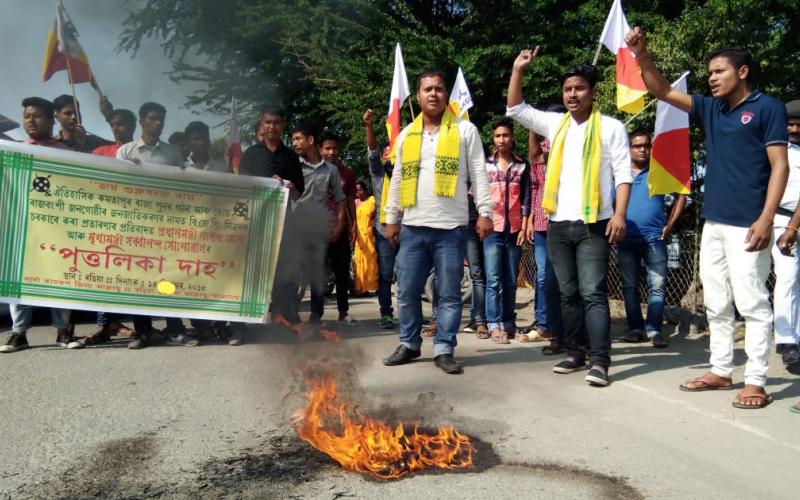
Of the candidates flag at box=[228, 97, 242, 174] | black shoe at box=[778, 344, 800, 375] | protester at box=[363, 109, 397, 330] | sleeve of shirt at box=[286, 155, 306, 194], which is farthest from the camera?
protester at box=[363, 109, 397, 330]

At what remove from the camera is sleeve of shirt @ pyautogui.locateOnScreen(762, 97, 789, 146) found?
159 inches

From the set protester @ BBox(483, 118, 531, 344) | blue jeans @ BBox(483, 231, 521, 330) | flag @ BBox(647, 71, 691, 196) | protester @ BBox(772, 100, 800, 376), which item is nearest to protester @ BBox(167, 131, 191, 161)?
protester @ BBox(483, 118, 531, 344)

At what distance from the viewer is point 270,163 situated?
252 inches

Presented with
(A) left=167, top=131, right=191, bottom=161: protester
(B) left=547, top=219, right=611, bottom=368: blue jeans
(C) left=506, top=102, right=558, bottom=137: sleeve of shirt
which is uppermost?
(C) left=506, top=102, right=558, bottom=137: sleeve of shirt

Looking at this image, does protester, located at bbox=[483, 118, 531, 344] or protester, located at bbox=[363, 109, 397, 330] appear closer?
protester, located at bbox=[483, 118, 531, 344]

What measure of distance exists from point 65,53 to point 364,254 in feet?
Result: 20.6

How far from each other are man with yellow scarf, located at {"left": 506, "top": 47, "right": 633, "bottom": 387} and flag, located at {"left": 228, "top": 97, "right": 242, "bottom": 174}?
9.96ft

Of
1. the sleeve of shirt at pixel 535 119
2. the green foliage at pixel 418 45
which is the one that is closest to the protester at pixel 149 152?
the green foliage at pixel 418 45

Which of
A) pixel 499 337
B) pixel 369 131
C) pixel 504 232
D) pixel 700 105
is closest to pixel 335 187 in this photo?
pixel 369 131

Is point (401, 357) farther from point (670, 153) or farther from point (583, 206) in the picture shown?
point (670, 153)

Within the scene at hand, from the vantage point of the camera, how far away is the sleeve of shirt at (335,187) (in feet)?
23.4

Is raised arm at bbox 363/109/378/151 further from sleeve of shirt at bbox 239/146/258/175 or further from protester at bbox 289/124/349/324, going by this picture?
sleeve of shirt at bbox 239/146/258/175

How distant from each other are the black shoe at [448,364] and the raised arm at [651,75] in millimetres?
2410

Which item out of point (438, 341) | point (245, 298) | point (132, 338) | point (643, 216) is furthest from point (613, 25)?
point (132, 338)
